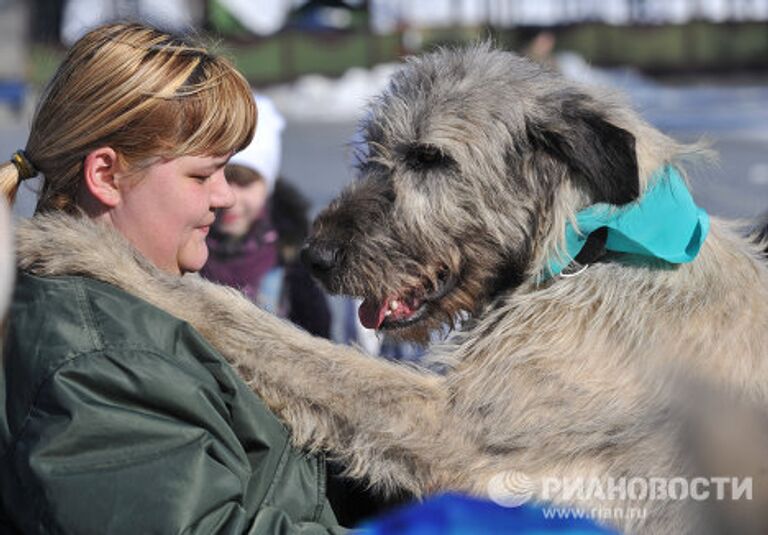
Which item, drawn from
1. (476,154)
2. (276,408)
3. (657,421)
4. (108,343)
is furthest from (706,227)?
(108,343)

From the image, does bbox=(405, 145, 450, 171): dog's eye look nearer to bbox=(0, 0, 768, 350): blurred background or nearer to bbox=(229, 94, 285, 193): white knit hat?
bbox=(229, 94, 285, 193): white knit hat

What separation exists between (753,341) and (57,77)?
1.74m

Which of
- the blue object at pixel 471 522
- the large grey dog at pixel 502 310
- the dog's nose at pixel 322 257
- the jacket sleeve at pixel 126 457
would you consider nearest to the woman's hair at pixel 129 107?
the large grey dog at pixel 502 310

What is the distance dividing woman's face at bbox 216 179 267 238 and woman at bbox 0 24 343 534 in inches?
83.8

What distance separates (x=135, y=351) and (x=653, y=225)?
131 centimetres

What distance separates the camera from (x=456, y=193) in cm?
336

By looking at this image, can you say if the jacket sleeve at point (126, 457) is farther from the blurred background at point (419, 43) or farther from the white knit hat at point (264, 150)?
the blurred background at point (419, 43)

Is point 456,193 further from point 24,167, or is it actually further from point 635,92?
point 635,92

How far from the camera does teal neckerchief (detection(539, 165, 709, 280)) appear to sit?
9.20ft

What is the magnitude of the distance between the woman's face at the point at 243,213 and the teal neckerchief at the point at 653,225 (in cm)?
214

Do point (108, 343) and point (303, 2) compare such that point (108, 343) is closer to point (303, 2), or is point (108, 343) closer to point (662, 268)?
point (662, 268)

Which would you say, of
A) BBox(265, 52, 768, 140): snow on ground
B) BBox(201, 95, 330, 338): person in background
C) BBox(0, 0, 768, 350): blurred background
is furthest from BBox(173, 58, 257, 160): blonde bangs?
BBox(265, 52, 768, 140): snow on ground

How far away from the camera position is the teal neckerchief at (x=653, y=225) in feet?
9.20

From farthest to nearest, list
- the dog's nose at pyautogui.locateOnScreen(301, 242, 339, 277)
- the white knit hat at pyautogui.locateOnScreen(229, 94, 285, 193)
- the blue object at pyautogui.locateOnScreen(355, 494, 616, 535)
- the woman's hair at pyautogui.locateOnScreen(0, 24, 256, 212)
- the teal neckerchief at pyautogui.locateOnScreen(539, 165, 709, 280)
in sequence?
the white knit hat at pyautogui.locateOnScreen(229, 94, 285, 193) < the dog's nose at pyautogui.locateOnScreen(301, 242, 339, 277) < the teal neckerchief at pyautogui.locateOnScreen(539, 165, 709, 280) < the woman's hair at pyautogui.locateOnScreen(0, 24, 256, 212) < the blue object at pyautogui.locateOnScreen(355, 494, 616, 535)
